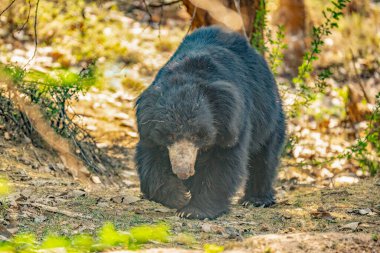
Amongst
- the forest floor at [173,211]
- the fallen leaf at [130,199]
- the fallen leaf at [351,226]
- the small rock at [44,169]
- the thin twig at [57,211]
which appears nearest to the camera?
the forest floor at [173,211]

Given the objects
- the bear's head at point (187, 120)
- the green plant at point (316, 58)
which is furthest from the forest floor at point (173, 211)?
the green plant at point (316, 58)

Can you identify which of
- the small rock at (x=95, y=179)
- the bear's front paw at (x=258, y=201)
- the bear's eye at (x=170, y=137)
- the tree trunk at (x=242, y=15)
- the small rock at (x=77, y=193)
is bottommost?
the bear's front paw at (x=258, y=201)

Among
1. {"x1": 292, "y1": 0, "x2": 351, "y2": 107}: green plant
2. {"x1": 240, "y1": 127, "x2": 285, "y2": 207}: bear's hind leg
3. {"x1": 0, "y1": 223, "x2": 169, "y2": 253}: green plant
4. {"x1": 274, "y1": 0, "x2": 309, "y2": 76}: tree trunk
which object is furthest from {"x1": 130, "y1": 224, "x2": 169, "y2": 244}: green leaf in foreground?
{"x1": 274, "y1": 0, "x2": 309, "y2": 76}: tree trunk

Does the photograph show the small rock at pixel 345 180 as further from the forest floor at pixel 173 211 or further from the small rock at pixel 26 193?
the small rock at pixel 26 193

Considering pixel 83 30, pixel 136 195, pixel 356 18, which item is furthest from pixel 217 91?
pixel 356 18

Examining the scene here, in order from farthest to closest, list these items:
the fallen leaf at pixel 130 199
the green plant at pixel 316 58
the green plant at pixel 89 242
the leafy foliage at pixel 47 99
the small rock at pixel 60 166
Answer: the green plant at pixel 316 58, the small rock at pixel 60 166, the leafy foliage at pixel 47 99, the fallen leaf at pixel 130 199, the green plant at pixel 89 242

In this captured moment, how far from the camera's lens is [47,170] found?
551cm

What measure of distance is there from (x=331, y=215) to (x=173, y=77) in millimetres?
1321

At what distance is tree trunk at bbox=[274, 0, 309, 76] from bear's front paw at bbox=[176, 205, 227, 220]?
683 cm

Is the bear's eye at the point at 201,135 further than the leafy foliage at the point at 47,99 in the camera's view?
No

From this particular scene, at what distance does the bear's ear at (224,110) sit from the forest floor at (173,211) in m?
0.50

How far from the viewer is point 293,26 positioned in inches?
448

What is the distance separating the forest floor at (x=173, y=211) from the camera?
345cm

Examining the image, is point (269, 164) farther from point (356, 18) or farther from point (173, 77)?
point (356, 18)
